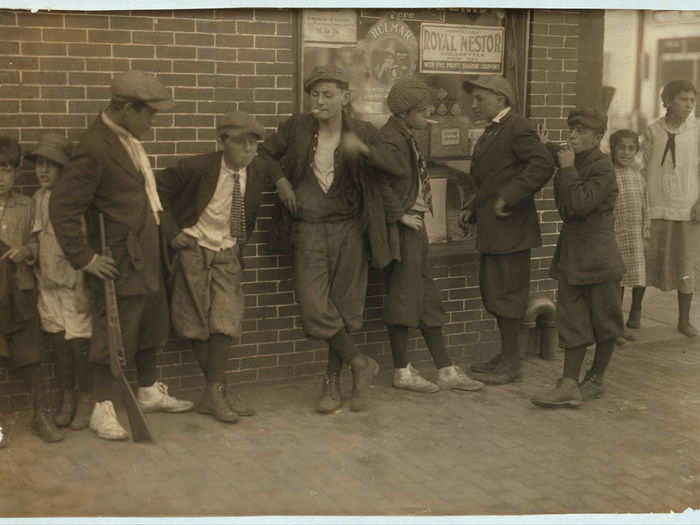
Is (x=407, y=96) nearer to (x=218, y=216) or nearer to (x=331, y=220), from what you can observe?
(x=331, y=220)

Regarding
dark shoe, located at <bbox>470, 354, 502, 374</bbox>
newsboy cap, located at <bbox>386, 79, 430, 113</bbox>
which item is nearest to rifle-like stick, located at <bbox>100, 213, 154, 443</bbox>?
newsboy cap, located at <bbox>386, 79, 430, 113</bbox>


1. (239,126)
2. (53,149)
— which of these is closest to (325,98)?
(239,126)

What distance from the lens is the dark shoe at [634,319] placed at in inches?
309

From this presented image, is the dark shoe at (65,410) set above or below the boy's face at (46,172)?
below

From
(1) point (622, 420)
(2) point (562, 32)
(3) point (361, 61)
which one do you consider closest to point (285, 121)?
(3) point (361, 61)

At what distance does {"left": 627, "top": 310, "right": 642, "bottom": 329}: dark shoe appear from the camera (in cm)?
786

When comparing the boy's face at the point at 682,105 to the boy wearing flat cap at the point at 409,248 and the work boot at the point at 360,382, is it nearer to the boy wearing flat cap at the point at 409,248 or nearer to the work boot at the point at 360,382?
the boy wearing flat cap at the point at 409,248

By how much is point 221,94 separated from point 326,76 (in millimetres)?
643

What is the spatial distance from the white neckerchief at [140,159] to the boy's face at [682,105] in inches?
123

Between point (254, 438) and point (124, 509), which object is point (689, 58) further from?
point (124, 509)

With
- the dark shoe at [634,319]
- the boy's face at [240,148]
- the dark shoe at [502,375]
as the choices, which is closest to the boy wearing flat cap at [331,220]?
the boy's face at [240,148]

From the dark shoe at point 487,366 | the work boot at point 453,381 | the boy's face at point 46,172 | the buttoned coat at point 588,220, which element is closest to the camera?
the boy's face at point 46,172

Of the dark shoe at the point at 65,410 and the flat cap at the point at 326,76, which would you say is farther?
the flat cap at the point at 326,76

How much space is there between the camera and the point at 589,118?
605 centimetres
